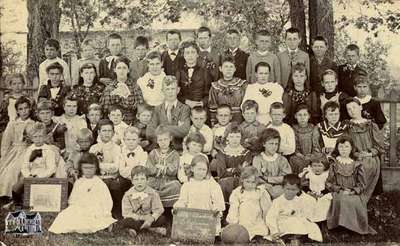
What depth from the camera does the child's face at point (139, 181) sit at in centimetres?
497

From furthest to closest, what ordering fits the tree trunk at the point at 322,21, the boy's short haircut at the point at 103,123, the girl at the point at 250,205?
the tree trunk at the point at 322,21
the boy's short haircut at the point at 103,123
the girl at the point at 250,205

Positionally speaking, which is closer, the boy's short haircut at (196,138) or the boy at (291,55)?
the boy's short haircut at (196,138)

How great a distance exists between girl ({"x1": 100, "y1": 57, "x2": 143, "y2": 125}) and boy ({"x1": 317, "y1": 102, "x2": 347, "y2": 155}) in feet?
5.58

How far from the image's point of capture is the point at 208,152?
16.4ft

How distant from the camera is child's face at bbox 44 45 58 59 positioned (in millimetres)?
5129

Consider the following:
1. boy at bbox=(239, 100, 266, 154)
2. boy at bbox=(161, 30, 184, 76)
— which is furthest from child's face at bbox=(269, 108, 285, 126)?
boy at bbox=(161, 30, 184, 76)

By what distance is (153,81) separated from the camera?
16.7ft

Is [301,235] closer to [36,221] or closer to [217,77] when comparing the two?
[217,77]

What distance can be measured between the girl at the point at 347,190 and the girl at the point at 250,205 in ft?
2.03

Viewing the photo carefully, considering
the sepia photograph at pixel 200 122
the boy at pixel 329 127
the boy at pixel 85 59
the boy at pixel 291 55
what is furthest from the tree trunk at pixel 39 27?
the boy at pixel 329 127

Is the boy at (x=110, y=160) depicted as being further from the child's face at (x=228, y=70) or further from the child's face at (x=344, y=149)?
the child's face at (x=344, y=149)

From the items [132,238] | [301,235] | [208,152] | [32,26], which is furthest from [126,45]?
[301,235]

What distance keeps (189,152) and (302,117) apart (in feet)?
3.55

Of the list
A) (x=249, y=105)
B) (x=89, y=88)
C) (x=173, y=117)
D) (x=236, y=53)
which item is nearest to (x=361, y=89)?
(x=249, y=105)
